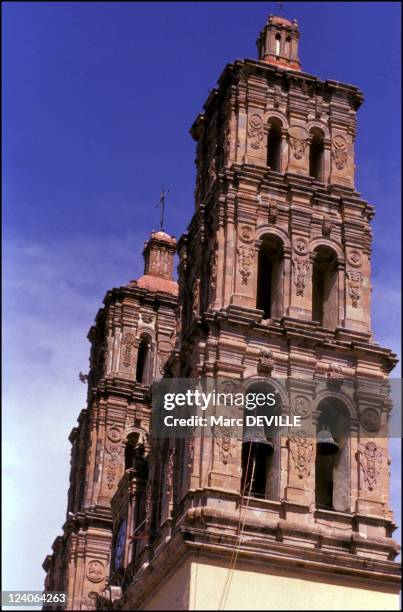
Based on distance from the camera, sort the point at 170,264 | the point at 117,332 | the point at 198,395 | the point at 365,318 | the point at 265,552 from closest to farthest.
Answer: the point at 265,552
the point at 198,395
the point at 365,318
the point at 117,332
the point at 170,264

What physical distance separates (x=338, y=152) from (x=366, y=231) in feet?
8.71

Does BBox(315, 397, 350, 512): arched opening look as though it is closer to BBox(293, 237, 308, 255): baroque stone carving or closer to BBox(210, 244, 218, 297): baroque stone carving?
BBox(210, 244, 218, 297): baroque stone carving

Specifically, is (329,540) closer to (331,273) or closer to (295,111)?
(331,273)

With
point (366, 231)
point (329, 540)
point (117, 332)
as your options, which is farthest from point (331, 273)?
point (117, 332)

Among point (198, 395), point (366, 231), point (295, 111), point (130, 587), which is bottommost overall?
point (130, 587)

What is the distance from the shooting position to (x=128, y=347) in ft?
165

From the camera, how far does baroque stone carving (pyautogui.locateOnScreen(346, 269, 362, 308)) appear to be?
38250mm

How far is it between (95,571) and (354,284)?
1297cm

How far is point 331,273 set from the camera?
39000 millimetres

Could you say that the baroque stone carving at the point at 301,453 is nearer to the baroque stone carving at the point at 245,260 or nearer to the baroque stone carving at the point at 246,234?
the baroque stone carving at the point at 245,260

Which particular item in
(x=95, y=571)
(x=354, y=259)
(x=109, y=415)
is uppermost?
(x=354, y=259)

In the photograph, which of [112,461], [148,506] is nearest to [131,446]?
[112,461]

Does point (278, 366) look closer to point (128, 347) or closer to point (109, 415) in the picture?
point (109, 415)

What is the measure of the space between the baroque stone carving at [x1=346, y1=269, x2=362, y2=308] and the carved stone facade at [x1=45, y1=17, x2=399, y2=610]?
0.04 meters
